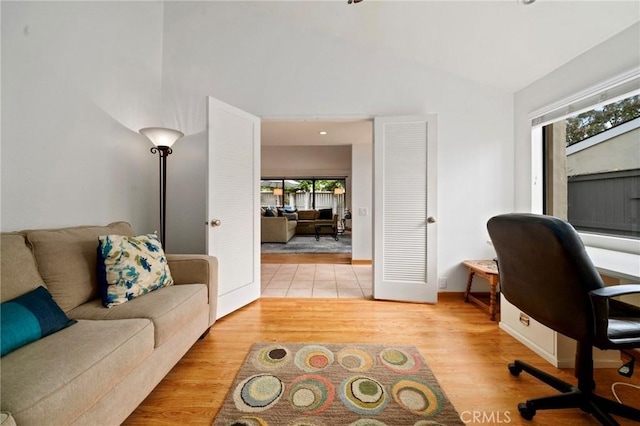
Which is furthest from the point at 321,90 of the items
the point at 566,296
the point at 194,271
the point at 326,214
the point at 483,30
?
the point at 326,214

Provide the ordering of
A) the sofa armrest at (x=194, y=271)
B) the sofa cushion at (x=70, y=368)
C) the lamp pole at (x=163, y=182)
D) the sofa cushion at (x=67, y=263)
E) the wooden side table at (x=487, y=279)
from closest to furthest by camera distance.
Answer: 1. the sofa cushion at (x=70, y=368)
2. the sofa cushion at (x=67, y=263)
3. the sofa armrest at (x=194, y=271)
4. the wooden side table at (x=487, y=279)
5. the lamp pole at (x=163, y=182)

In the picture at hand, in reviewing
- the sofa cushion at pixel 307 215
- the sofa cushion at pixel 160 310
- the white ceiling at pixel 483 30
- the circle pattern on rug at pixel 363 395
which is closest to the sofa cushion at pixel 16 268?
the sofa cushion at pixel 160 310

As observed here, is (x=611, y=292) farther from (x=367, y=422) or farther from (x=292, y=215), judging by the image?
(x=292, y=215)

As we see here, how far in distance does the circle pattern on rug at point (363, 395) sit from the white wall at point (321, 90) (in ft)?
5.71

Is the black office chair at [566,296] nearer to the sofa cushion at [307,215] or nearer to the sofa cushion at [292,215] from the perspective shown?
the sofa cushion at [292,215]

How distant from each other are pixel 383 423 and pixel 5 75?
9.28 feet

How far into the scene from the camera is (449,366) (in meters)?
1.58

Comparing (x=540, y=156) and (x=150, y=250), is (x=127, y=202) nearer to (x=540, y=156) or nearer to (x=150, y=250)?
(x=150, y=250)

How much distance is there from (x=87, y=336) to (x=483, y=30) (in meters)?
3.42

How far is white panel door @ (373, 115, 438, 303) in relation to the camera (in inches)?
101

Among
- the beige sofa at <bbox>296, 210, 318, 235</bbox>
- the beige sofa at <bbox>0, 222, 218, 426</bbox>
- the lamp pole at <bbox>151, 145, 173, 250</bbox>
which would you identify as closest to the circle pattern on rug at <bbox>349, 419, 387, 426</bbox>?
the beige sofa at <bbox>0, 222, 218, 426</bbox>

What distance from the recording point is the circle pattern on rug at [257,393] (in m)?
1.26

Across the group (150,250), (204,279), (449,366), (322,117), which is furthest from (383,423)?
(322,117)

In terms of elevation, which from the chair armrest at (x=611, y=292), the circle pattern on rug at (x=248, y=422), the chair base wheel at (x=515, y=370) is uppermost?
the chair armrest at (x=611, y=292)
